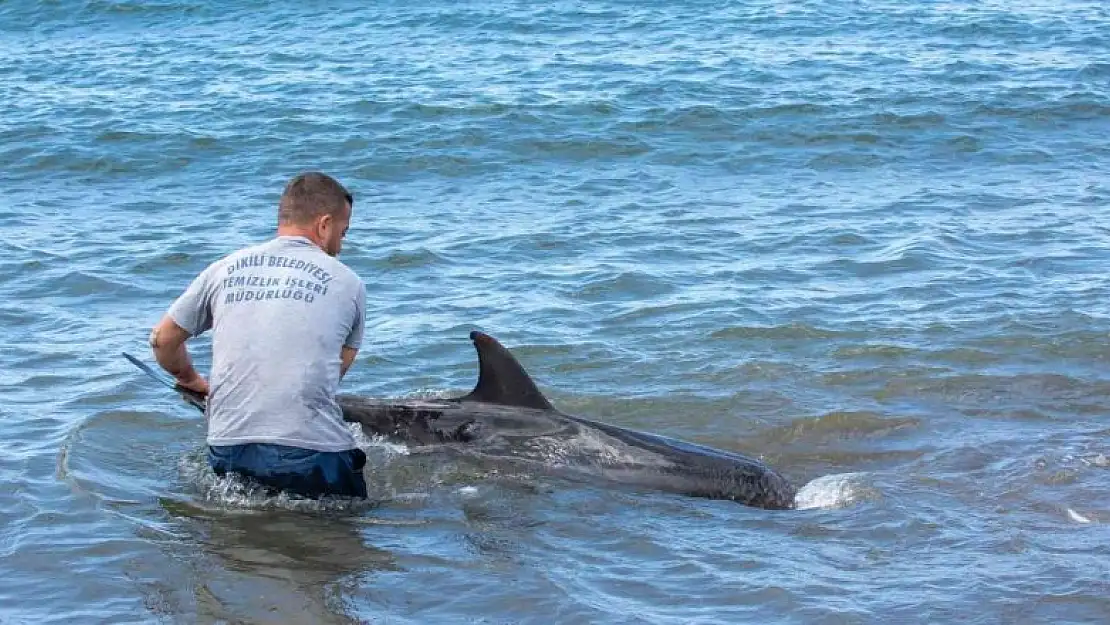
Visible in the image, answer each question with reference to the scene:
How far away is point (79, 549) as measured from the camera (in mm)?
6363

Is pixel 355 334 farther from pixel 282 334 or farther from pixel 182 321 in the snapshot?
pixel 182 321

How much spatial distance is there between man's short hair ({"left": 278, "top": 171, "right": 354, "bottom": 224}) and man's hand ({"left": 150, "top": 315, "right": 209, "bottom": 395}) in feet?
2.26

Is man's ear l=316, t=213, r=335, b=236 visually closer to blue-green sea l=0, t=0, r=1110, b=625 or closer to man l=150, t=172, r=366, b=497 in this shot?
man l=150, t=172, r=366, b=497

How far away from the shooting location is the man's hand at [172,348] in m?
6.20

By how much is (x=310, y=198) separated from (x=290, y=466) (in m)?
1.19

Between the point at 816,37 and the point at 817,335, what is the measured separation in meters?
12.8

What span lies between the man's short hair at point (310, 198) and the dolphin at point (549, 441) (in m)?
1.36

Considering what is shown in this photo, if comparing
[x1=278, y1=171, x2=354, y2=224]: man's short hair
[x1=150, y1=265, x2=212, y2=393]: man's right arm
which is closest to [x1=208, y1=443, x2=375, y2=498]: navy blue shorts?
[x1=150, y1=265, x2=212, y2=393]: man's right arm

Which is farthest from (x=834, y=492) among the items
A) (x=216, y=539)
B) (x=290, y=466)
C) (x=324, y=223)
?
(x=216, y=539)

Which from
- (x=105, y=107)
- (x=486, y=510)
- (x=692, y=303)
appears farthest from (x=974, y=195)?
(x=105, y=107)

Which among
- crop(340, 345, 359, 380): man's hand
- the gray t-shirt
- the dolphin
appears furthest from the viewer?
the dolphin

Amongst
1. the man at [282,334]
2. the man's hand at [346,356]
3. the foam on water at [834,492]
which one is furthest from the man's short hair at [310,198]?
the foam on water at [834,492]

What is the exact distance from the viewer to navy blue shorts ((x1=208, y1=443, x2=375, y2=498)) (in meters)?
6.29

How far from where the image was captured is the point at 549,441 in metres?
7.34
